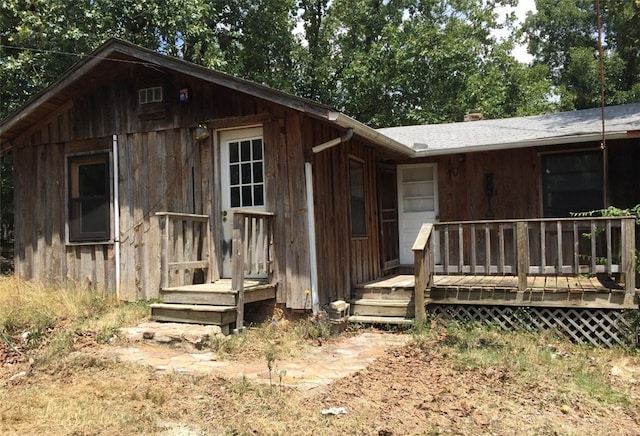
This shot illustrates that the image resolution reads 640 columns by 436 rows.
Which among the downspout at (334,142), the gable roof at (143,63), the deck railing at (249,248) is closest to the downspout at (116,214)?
the gable roof at (143,63)

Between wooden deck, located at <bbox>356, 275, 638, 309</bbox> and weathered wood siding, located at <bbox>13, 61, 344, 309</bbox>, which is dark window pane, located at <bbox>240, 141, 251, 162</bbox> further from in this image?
wooden deck, located at <bbox>356, 275, 638, 309</bbox>

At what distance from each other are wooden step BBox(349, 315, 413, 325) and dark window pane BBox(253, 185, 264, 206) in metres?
2.09

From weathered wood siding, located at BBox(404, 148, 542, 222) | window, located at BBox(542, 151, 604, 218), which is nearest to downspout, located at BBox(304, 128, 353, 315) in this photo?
weathered wood siding, located at BBox(404, 148, 542, 222)

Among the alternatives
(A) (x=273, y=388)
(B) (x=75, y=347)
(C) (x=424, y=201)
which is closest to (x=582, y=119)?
(C) (x=424, y=201)

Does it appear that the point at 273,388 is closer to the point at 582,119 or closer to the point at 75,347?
the point at 75,347

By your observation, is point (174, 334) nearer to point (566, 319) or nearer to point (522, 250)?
point (522, 250)

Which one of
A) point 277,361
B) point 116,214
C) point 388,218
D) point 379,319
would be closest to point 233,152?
point 116,214

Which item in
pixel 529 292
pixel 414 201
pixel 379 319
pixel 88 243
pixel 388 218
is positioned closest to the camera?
pixel 529 292

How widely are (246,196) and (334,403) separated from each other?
3.93 m

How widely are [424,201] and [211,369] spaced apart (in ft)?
20.0

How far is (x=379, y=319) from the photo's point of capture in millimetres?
7340

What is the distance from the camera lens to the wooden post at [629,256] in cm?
615

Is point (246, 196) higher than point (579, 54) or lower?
lower

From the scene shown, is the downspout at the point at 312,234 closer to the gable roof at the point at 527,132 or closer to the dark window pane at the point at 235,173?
the dark window pane at the point at 235,173
